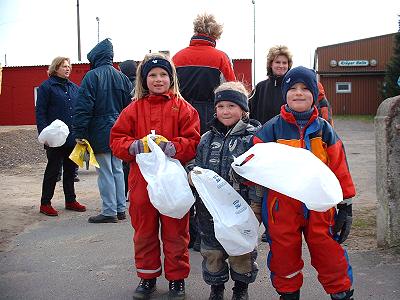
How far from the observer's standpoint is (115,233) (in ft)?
18.9

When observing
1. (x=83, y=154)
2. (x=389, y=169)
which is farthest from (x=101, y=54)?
(x=389, y=169)

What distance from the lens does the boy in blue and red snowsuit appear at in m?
3.35

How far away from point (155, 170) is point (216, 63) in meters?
1.66

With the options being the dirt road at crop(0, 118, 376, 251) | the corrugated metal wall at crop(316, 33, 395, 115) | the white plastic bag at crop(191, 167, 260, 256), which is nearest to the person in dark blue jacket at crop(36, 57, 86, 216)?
the dirt road at crop(0, 118, 376, 251)

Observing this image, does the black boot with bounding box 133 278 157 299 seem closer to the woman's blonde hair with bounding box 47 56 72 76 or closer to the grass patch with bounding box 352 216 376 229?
the grass patch with bounding box 352 216 376 229

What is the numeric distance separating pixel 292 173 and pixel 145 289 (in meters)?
1.48

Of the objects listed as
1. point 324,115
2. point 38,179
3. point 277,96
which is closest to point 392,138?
point 324,115

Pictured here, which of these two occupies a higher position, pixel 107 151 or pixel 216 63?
pixel 216 63

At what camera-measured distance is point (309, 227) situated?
336cm

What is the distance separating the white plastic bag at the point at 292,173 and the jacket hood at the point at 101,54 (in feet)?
11.0

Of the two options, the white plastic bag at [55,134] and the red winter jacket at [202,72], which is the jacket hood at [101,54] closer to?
the white plastic bag at [55,134]

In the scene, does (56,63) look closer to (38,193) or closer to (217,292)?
(38,193)

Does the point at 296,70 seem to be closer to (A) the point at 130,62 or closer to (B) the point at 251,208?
(B) the point at 251,208

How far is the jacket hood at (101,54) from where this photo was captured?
6285 millimetres
